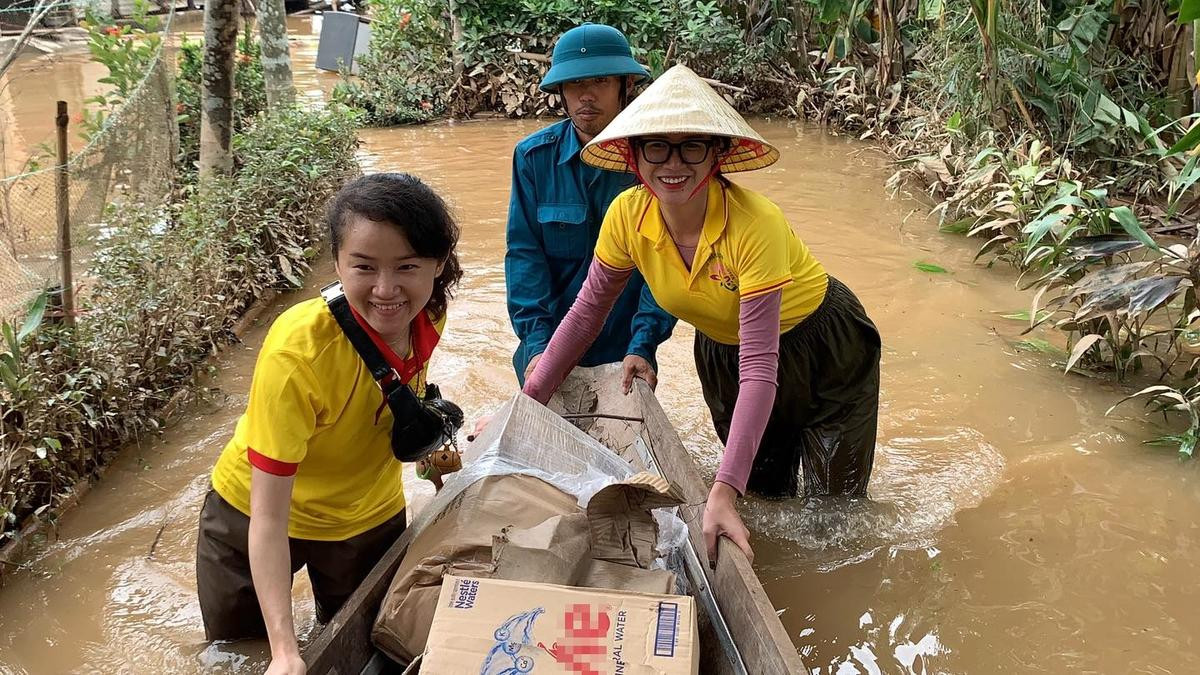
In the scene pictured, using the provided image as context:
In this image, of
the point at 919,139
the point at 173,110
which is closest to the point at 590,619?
the point at 173,110

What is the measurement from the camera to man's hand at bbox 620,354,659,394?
2.69 m

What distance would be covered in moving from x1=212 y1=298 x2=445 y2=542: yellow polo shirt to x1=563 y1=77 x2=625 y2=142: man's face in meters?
1.00

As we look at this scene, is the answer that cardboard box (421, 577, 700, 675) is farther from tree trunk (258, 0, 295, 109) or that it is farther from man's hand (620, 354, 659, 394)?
tree trunk (258, 0, 295, 109)

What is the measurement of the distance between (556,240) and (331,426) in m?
1.29

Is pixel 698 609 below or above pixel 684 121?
below

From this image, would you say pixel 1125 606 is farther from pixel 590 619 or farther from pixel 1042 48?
pixel 1042 48

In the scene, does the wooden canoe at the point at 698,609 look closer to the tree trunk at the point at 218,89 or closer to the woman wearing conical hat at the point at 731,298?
the woman wearing conical hat at the point at 731,298

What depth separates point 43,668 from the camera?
97.6 inches

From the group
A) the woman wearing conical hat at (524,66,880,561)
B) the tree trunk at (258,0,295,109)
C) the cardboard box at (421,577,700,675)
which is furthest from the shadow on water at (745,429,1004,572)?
the tree trunk at (258,0,295,109)

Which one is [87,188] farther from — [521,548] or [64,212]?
[521,548]

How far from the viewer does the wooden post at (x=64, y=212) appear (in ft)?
10.6

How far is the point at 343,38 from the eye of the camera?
40.3 feet

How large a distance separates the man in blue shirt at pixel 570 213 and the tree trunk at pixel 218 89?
118 inches

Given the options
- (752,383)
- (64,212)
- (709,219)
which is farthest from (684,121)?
(64,212)
